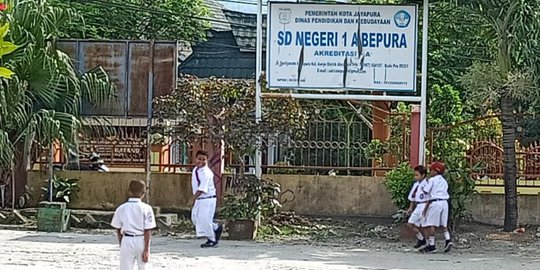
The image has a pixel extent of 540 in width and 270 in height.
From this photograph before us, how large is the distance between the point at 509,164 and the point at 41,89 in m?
8.16

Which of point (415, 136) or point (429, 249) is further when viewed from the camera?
point (415, 136)

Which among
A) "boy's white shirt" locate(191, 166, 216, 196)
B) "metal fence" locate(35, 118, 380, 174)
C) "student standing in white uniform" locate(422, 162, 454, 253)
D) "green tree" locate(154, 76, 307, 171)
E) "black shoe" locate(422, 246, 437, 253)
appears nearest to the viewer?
"boy's white shirt" locate(191, 166, 216, 196)

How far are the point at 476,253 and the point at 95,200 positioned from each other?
8042mm

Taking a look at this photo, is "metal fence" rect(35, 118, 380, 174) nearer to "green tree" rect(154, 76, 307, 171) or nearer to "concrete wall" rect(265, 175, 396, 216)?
"concrete wall" rect(265, 175, 396, 216)

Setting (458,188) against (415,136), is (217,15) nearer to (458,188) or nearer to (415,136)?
(415,136)

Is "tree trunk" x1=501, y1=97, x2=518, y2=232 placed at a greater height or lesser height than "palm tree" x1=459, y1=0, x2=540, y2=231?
lesser

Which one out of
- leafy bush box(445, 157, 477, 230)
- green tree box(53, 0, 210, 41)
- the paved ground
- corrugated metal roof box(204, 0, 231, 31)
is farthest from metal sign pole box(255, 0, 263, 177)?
corrugated metal roof box(204, 0, 231, 31)

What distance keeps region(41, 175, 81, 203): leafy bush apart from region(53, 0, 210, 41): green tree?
7895 millimetres

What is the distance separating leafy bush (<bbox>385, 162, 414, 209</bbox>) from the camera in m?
15.4

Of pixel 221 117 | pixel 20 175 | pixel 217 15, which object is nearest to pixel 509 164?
pixel 221 117

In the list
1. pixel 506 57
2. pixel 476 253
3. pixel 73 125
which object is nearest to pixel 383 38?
pixel 506 57

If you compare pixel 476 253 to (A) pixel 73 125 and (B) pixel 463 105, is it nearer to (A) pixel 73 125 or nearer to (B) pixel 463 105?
(A) pixel 73 125

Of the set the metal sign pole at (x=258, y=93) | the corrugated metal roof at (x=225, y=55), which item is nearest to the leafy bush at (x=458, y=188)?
the metal sign pole at (x=258, y=93)

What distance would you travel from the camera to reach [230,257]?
12820 mm
